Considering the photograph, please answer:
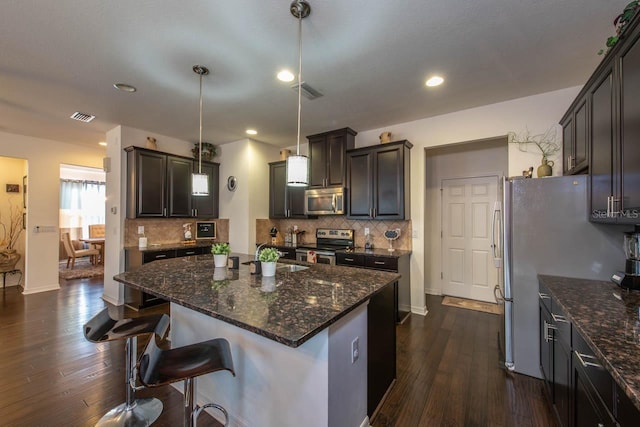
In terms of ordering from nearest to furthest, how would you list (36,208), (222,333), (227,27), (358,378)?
1. (358,378)
2. (222,333)
3. (227,27)
4. (36,208)

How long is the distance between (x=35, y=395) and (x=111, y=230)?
2.79 metres

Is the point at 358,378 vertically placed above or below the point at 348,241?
below

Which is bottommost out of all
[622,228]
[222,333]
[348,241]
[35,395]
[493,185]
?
[35,395]

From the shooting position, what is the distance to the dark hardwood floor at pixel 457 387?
1.88 meters

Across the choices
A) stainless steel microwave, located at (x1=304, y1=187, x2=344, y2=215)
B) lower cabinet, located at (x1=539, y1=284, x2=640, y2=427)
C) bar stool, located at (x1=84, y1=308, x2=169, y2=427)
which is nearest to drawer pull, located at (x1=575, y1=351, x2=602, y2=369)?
lower cabinet, located at (x1=539, y1=284, x2=640, y2=427)

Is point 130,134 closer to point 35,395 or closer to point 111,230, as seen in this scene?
point 111,230

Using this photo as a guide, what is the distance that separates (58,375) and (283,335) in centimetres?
262

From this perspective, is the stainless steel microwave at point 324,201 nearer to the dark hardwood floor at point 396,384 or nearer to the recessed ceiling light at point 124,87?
the dark hardwood floor at point 396,384

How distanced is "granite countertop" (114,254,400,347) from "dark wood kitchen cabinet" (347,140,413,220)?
5.64 ft

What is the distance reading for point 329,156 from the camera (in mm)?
4320

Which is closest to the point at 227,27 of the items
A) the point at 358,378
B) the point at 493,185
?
the point at 358,378

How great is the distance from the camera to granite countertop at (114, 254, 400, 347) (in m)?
1.21

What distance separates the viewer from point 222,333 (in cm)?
184

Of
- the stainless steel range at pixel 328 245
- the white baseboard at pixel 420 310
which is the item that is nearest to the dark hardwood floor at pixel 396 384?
the white baseboard at pixel 420 310
